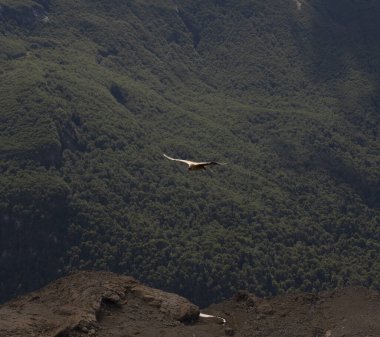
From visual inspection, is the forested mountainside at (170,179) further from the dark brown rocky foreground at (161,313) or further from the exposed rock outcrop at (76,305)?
the exposed rock outcrop at (76,305)

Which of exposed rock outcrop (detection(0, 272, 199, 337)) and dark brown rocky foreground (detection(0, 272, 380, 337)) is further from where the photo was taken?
dark brown rocky foreground (detection(0, 272, 380, 337))

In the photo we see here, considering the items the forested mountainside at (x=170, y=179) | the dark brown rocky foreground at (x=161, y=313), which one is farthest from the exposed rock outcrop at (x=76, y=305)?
the forested mountainside at (x=170, y=179)

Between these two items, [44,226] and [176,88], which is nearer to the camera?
[44,226]

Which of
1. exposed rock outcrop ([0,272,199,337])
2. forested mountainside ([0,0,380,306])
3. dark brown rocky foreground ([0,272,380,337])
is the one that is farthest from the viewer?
forested mountainside ([0,0,380,306])

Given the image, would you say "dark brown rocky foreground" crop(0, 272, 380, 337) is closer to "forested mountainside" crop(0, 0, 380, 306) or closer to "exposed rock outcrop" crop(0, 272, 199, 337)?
"exposed rock outcrop" crop(0, 272, 199, 337)

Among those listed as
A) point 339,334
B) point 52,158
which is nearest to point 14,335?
point 339,334

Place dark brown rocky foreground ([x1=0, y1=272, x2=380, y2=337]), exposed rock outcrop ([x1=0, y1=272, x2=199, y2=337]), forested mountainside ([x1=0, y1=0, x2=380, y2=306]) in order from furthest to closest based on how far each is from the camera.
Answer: forested mountainside ([x1=0, y1=0, x2=380, y2=306]) < dark brown rocky foreground ([x1=0, y1=272, x2=380, y2=337]) < exposed rock outcrop ([x1=0, y1=272, x2=199, y2=337])

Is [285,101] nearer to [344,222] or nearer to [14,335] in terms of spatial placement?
[344,222]

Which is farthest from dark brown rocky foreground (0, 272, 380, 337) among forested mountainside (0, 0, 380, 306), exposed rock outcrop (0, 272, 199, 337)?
forested mountainside (0, 0, 380, 306)
